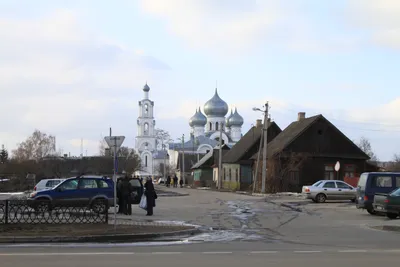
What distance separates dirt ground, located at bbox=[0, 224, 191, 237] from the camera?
16.2m

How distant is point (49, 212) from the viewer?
18.7 m

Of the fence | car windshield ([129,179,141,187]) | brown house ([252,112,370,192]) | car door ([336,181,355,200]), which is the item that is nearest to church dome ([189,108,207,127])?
brown house ([252,112,370,192])

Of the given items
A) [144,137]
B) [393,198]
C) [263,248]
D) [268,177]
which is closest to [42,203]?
[263,248]

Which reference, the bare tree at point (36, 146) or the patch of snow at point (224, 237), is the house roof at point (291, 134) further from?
the bare tree at point (36, 146)

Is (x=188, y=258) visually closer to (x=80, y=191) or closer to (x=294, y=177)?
(x=80, y=191)

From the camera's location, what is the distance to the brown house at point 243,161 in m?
70.1

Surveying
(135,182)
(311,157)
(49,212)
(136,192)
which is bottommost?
(49,212)

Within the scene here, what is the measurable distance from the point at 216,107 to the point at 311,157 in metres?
83.0

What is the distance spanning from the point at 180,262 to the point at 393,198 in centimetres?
1428

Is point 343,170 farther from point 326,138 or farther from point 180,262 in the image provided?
point 180,262

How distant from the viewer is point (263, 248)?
45.4 ft

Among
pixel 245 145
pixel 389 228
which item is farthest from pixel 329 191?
pixel 245 145

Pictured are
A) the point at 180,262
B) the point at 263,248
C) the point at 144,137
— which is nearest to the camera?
the point at 180,262

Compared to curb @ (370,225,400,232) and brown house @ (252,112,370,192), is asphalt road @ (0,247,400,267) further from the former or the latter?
brown house @ (252,112,370,192)
